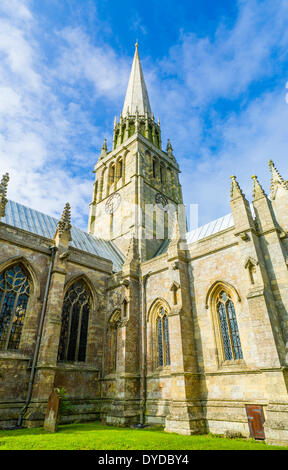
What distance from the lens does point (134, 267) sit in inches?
748

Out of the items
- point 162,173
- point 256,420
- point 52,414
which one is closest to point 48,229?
point 52,414

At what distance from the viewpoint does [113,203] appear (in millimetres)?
29656

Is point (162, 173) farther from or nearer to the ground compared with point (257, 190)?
farther from the ground

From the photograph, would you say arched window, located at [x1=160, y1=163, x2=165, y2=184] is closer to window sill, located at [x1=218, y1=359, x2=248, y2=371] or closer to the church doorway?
window sill, located at [x1=218, y1=359, x2=248, y2=371]

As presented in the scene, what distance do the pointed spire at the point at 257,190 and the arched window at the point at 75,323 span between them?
1199cm

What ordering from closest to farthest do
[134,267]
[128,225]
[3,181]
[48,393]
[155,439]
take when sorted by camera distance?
[155,439] → [48,393] → [3,181] → [134,267] → [128,225]

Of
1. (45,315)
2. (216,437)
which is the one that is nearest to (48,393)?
(45,315)

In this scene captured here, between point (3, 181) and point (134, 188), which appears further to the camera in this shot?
point (134, 188)

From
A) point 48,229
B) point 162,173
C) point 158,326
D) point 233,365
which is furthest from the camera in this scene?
point 162,173

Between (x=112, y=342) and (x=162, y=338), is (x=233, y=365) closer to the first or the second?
(x=162, y=338)

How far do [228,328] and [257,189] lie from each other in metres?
7.21

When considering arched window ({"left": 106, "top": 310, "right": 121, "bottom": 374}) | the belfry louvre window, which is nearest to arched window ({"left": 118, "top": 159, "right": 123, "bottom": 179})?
arched window ({"left": 106, "top": 310, "right": 121, "bottom": 374})

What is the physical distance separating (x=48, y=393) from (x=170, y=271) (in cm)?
859
